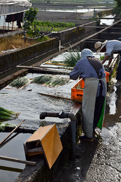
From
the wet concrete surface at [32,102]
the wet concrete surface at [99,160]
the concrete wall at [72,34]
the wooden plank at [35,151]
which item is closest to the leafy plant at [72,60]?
the wet concrete surface at [32,102]

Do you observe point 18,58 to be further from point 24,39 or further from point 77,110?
point 77,110

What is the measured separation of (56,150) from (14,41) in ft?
41.5

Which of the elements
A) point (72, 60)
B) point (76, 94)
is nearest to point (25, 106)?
point (76, 94)

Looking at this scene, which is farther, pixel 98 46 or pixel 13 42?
pixel 13 42

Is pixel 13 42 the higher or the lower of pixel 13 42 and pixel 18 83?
the higher

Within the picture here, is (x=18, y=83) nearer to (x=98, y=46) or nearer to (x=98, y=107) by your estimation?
(x=98, y=46)

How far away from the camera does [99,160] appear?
499 centimetres

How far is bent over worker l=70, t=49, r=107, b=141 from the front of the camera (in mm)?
5238

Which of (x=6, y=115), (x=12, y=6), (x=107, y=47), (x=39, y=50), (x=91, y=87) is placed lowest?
(x=39, y=50)

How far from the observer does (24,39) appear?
1683cm

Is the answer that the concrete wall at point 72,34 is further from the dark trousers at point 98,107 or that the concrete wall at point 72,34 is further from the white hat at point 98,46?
the dark trousers at point 98,107

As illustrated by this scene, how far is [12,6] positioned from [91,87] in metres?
11.6

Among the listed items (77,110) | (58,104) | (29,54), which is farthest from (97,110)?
(29,54)

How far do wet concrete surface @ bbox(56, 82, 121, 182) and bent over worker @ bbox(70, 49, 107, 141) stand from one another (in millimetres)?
339
